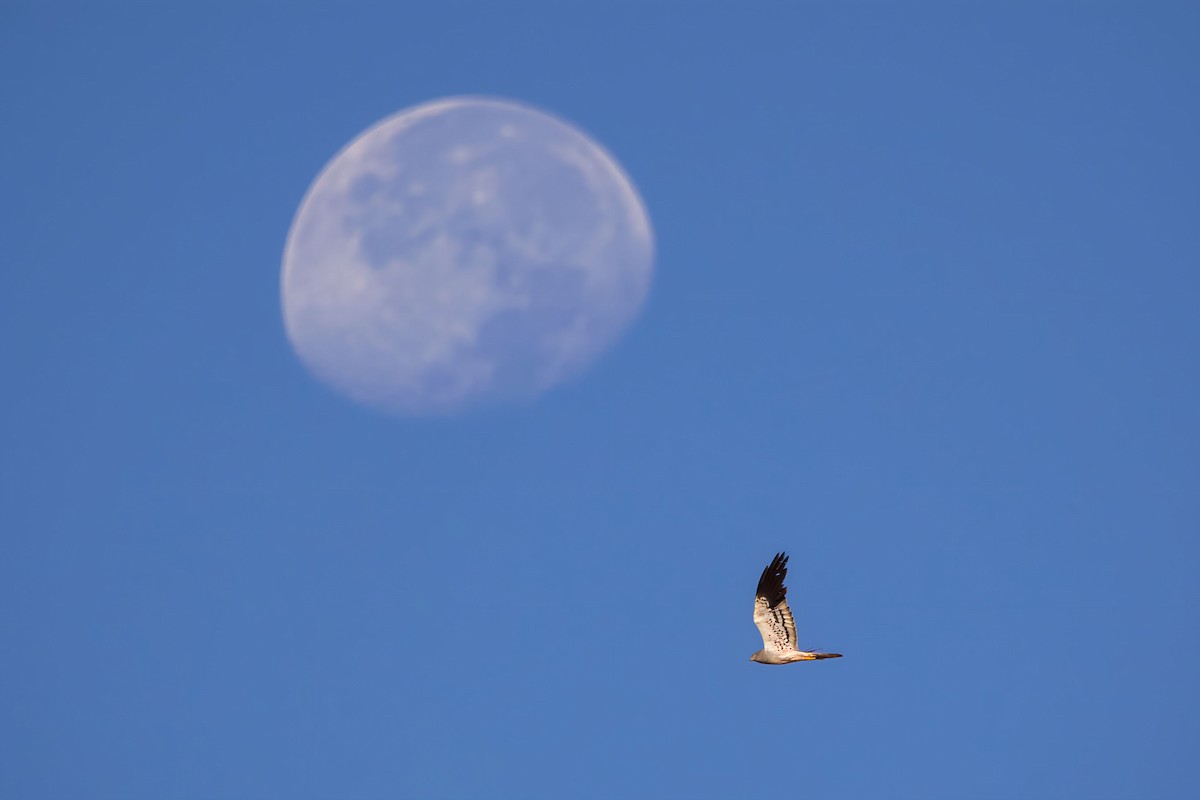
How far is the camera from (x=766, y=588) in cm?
4538

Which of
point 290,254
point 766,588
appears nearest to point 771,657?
point 766,588

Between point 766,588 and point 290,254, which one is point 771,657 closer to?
point 766,588

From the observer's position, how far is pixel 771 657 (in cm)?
4631

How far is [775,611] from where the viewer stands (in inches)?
1797

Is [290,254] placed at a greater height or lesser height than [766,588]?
greater

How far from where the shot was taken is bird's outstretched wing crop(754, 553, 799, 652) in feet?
148

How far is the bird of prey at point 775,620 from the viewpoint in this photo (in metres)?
45.2

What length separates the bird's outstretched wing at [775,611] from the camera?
148 feet

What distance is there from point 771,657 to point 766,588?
8.53 feet

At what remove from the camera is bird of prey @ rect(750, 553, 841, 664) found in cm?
4525

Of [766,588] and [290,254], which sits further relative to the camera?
[290,254]

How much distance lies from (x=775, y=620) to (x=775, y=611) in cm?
32

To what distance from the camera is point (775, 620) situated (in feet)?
150

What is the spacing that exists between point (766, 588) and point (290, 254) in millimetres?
35987
